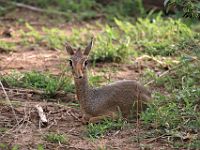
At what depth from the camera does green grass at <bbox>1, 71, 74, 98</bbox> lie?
7.10m

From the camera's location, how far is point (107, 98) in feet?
20.9

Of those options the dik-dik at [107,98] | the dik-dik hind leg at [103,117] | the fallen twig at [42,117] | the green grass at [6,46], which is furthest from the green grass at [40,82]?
the green grass at [6,46]

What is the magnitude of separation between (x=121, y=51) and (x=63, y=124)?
2.51 meters

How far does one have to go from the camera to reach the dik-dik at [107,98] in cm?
632

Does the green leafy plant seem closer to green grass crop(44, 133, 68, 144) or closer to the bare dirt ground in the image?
the bare dirt ground

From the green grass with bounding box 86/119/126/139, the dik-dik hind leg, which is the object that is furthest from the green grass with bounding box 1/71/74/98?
the green grass with bounding box 86/119/126/139

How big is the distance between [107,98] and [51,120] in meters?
0.61

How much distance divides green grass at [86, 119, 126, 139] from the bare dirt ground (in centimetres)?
5

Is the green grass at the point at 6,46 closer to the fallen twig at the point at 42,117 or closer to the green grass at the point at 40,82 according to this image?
the green grass at the point at 40,82

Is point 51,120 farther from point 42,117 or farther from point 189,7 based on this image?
point 189,7

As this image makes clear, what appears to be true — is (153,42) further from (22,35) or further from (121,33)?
(22,35)

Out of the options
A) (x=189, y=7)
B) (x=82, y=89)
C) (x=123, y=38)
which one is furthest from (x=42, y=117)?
(x=123, y=38)

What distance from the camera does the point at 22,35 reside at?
9.91 meters

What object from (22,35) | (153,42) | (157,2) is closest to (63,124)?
(153,42)
